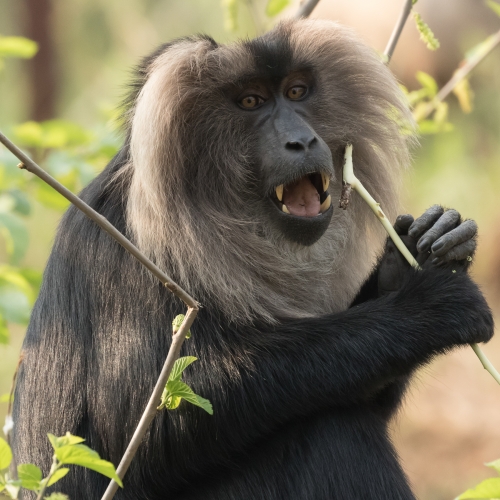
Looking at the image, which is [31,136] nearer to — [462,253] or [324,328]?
[324,328]

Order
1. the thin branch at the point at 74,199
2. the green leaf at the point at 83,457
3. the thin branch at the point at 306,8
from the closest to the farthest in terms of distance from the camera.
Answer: the green leaf at the point at 83,457 → the thin branch at the point at 74,199 → the thin branch at the point at 306,8

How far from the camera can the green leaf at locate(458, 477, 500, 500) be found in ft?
5.62

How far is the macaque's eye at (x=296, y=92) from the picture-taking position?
3.37 metres

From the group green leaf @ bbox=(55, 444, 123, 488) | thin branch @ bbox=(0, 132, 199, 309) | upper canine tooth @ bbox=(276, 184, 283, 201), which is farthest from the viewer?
upper canine tooth @ bbox=(276, 184, 283, 201)

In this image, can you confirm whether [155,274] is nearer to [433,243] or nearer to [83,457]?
[83,457]

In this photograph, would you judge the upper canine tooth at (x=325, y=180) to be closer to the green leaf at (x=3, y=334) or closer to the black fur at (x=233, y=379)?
the black fur at (x=233, y=379)

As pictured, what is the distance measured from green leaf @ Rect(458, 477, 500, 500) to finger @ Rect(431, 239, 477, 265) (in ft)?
4.82

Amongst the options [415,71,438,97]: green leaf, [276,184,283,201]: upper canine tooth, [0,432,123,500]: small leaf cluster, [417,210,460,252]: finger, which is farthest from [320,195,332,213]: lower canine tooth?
[0,432,123,500]: small leaf cluster

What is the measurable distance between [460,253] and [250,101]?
1035 mm

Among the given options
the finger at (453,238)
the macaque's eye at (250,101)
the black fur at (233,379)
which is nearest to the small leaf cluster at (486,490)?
the black fur at (233,379)

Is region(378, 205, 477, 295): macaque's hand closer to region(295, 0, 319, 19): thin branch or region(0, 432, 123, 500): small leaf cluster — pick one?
region(295, 0, 319, 19): thin branch

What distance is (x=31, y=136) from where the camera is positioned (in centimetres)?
398

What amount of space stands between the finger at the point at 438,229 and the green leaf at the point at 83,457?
1836 millimetres

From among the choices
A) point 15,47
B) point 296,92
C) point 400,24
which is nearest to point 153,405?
point 296,92
